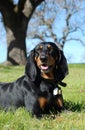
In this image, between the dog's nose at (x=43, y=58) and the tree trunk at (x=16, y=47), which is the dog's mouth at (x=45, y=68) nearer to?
the dog's nose at (x=43, y=58)

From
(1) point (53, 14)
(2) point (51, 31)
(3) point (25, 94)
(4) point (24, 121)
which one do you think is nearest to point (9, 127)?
(4) point (24, 121)

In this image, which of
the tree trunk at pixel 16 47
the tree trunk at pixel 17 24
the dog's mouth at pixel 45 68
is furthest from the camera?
the tree trunk at pixel 16 47

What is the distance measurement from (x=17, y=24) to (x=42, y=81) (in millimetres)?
22887

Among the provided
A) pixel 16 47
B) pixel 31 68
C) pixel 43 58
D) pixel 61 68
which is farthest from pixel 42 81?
pixel 16 47

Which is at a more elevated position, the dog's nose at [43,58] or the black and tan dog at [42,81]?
the dog's nose at [43,58]

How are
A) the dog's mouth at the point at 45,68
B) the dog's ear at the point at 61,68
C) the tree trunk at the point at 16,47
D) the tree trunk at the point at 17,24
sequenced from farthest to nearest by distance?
1. the tree trunk at the point at 16,47
2. the tree trunk at the point at 17,24
3. the dog's ear at the point at 61,68
4. the dog's mouth at the point at 45,68

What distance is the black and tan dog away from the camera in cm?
588

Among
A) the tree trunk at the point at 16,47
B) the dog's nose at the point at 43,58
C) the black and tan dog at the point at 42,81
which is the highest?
the dog's nose at the point at 43,58

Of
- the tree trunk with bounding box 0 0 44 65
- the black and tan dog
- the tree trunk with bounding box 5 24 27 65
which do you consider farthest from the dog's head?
the tree trunk with bounding box 5 24 27 65

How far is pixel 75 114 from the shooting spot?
6.01m

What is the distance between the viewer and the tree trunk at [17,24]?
28047mm

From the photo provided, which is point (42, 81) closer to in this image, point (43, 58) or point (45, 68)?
point (45, 68)

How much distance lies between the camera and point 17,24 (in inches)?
1129

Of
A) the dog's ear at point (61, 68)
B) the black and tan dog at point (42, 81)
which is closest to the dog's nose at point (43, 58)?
the black and tan dog at point (42, 81)
